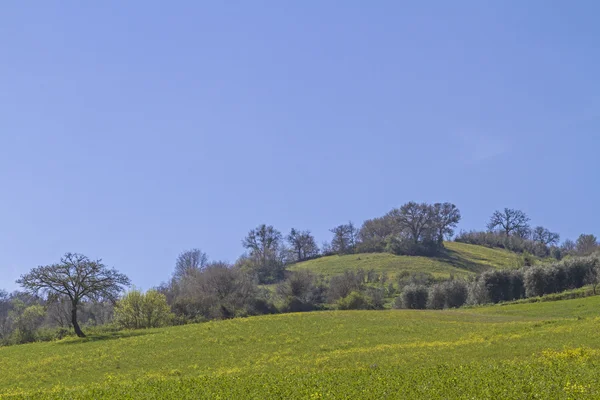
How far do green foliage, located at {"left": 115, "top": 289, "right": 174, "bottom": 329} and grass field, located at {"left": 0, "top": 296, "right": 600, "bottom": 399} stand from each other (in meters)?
13.3

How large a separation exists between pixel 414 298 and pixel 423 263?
55.2m

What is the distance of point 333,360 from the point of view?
32.9 m

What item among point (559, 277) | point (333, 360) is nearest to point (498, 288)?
point (559, 277)

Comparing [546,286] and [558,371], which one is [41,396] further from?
[546,286]

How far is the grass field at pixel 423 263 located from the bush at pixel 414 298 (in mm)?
33762

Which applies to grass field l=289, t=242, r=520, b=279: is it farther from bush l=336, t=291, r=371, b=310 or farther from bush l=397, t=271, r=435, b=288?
bush l=336, t=291, r=371, b=310

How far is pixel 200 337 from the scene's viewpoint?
1932 inches

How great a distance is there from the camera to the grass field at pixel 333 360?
69.6 ft

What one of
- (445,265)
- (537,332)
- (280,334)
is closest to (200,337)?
(280,334)

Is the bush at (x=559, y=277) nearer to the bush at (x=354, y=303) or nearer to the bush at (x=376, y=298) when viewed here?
the bush at (x=376, y=298)

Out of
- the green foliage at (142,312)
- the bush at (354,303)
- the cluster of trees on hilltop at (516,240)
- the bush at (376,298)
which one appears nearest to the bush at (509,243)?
the cluster of trees on hilltop at (516,240)

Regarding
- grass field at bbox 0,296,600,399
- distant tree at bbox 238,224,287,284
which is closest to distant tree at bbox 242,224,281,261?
distant tree at bbox 238,224,287,284

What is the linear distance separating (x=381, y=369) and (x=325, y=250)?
6199 inches

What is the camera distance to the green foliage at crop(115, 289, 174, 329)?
7206cm
